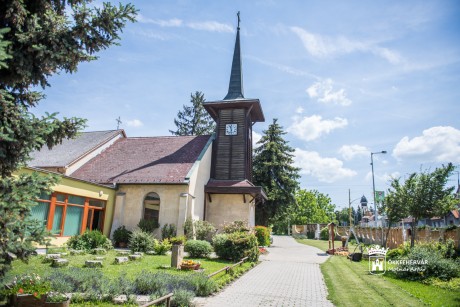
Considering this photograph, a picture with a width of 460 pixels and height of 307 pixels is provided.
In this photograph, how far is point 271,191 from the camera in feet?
96.5

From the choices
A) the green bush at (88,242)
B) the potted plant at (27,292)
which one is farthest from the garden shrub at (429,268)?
the green bush at (88,242)

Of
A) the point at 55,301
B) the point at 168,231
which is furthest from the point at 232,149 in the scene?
the point at 55,301

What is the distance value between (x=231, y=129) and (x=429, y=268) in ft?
53.8

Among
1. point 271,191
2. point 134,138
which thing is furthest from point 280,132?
point 134,138

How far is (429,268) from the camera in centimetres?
1186

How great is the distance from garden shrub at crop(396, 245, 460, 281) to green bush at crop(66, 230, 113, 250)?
1459 cm

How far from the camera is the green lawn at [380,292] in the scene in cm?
834

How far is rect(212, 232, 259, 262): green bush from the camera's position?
49.3 ft

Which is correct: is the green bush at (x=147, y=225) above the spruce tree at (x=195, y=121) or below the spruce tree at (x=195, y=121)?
below

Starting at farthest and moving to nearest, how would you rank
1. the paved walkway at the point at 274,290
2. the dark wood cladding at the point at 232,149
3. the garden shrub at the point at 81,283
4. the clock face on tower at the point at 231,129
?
1. the clock face on tower at the point at 231,129
2. the dark wood cladding at the point at 232,149
3. the paved walkway at the point at 274,290
4. the garden shrub at the point at 81,283

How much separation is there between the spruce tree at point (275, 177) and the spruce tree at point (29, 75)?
24661 mm

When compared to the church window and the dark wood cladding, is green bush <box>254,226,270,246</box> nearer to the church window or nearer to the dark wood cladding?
the dark wood cladding

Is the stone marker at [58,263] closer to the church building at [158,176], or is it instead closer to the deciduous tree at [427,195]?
the church building at [158,176]

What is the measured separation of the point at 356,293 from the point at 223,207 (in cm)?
1401
